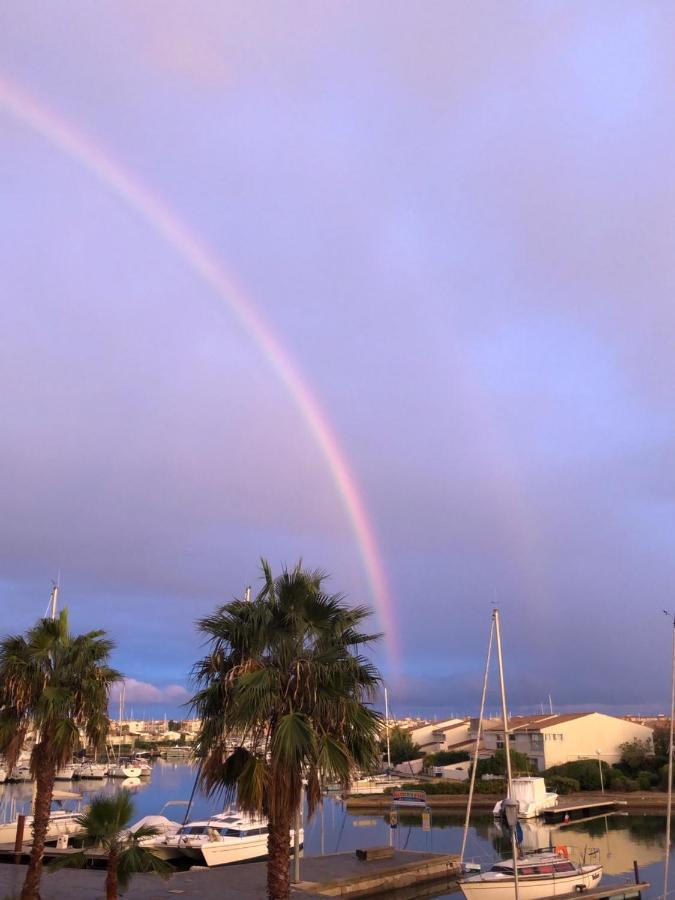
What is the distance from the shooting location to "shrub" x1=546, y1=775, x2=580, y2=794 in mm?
86438

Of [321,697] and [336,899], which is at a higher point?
[321,697]

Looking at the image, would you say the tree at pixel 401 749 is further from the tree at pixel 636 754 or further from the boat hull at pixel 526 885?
the boat hull at pixel 526 885

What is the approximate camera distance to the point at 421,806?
74125mm

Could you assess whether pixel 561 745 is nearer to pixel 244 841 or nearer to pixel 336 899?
pixel 244 841

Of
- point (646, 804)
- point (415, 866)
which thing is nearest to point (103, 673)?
point (415, 866)

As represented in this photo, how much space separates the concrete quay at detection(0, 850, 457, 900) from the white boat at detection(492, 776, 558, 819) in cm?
3887

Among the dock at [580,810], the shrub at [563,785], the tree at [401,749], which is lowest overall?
the dock at [580,810]

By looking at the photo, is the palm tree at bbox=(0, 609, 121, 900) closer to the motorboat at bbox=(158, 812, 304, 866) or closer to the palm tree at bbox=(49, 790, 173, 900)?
the palm tree at bbox=(49, 790, 173, 900)

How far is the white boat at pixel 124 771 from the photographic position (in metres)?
126

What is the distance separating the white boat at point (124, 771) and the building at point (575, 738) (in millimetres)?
56198

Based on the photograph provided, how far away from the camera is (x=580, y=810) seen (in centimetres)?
7269

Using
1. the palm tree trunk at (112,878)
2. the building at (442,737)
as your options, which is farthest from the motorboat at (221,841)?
the building at (442,737)

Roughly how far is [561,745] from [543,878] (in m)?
73.2

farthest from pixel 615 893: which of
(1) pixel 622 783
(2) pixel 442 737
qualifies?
(2) pixel 442 737
